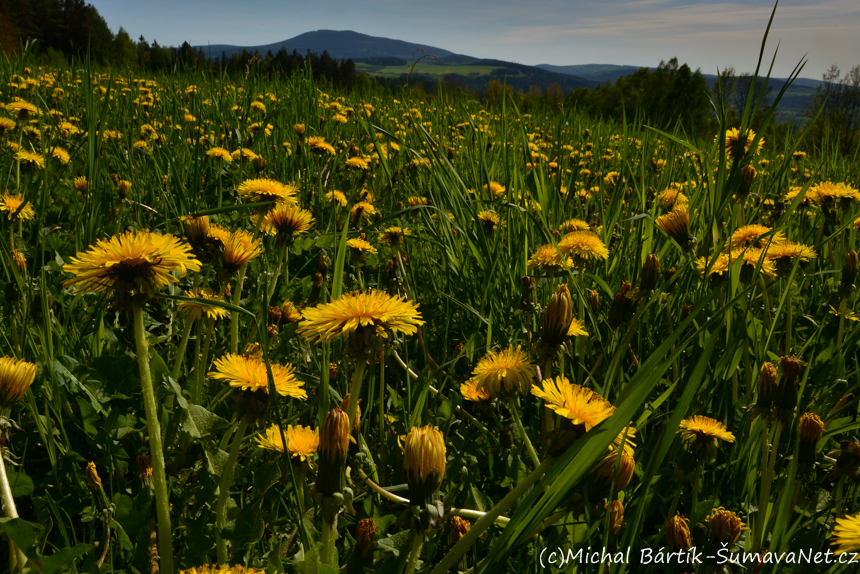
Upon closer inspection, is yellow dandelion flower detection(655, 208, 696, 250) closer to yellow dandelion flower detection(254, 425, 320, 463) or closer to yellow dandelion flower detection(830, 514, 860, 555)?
yellow dandelion flower detection(830, 514, 860, 555)

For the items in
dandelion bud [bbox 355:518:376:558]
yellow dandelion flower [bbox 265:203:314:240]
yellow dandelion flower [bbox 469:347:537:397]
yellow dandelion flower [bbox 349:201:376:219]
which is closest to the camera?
dandelion bud [bbox 355:518:376:558]

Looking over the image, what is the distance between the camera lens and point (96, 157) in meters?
1.82

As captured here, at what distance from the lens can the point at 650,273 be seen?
1.51 metres

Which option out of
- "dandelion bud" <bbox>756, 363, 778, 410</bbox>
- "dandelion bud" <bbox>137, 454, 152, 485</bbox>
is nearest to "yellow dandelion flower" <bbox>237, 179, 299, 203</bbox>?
"dandelion bud" <bbox>137, 454, 152, 485</bbox>

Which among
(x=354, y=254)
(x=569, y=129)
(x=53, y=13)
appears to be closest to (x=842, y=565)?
(x=354, y=254)

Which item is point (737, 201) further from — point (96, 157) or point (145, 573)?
point (96, 157)

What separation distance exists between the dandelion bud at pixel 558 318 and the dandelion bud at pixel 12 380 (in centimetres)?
96

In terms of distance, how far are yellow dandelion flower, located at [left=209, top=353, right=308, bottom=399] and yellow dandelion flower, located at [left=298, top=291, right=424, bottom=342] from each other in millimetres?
135

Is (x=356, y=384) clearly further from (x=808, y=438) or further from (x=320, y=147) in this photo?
(x=320, y=147)

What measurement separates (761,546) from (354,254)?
5.12 ft

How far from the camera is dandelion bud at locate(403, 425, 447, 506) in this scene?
763 millimetres

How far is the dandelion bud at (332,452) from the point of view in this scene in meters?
0.79

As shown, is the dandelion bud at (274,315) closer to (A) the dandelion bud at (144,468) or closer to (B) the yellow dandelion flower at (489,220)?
(A) the dandelion bud at (144,468)

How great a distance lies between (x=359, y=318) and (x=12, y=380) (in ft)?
2.01
